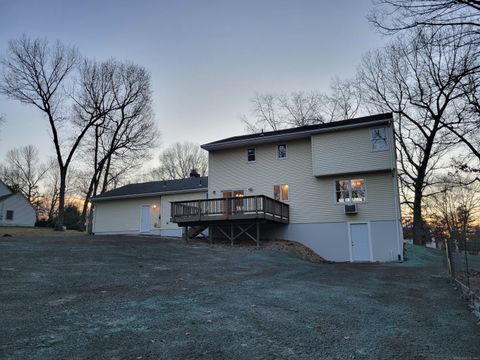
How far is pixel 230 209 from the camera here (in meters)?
17.0

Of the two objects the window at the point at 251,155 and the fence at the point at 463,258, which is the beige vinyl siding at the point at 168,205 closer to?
the window at the point at 251,155

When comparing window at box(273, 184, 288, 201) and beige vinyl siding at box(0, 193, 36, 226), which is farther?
beige vinyl siding at box(0, 193, 36, 226)

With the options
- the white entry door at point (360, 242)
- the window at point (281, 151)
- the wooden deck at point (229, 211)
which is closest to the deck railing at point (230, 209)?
the wooden deck at point (229, 211)

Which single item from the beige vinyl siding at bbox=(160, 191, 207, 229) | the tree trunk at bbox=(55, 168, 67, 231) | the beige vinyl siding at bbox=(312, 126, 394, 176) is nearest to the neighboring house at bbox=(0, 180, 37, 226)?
the tree trunk at bbox=(55, 168, 67, 231)

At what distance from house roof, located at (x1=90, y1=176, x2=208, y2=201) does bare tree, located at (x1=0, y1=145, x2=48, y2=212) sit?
27921 mm

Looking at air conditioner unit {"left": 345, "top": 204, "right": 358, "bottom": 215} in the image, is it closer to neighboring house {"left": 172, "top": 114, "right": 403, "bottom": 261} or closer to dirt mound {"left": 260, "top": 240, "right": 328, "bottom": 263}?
neighboring house {"left": 172, "top": 114, "right": 403, "bottom": 261}

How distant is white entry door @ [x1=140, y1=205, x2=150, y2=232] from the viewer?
79.1ft

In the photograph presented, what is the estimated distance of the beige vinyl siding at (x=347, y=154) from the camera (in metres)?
17.1

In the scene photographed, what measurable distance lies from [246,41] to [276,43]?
1807 mm

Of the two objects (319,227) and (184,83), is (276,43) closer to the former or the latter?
(184,83)

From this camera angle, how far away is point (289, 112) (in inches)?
1307

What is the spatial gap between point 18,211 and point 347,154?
117 ft

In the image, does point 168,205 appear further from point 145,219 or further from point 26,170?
point 26,170

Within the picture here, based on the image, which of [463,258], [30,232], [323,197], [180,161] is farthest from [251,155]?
[180,161]
